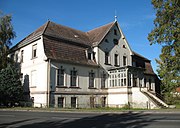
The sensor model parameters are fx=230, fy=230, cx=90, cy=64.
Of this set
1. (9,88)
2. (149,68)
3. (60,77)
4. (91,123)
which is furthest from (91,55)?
(91,123)

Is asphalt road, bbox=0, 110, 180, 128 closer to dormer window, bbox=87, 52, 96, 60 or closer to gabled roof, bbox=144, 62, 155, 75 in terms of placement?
dormer window, bbox=87, 52, 96, 60

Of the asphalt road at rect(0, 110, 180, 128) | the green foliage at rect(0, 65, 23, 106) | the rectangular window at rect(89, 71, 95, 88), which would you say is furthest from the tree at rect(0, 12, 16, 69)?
the asphalt road at rect(0, 110, 180, 128)

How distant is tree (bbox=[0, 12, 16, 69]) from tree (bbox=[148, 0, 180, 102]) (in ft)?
70.0

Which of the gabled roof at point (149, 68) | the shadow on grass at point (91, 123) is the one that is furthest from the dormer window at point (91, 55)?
the shadow on grass at point (91, 123)

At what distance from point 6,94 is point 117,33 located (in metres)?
19.7

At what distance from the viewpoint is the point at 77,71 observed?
3039 centimetres

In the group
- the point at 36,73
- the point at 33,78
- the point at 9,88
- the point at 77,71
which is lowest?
the point at 9,88

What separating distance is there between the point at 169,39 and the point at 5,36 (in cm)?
2347

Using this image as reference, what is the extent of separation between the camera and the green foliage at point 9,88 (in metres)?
27.5

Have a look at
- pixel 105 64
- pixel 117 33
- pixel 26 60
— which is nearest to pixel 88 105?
pixel 105 64

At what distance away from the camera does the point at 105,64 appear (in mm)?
34312

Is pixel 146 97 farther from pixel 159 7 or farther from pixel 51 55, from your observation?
pixel 51 55

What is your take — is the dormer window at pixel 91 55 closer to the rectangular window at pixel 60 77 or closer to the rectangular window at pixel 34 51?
the rectangular window at pixel 60 77

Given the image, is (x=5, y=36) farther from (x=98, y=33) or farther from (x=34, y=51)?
(x=98, y=33)
